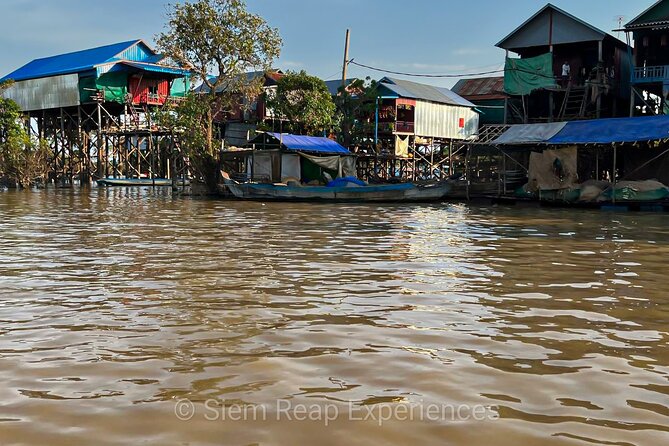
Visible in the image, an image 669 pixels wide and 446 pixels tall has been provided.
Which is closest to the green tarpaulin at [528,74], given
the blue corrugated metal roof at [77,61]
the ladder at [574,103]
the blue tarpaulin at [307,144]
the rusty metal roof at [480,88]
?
the ladder at [574,103]

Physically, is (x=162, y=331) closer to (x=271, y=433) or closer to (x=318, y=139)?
(x=271, y=433)

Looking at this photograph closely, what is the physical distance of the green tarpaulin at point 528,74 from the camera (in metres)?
26.0

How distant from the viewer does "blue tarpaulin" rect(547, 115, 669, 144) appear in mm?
18969

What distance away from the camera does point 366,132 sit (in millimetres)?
33250

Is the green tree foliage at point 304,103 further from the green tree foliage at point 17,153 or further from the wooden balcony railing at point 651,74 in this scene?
the wooden balcony railing at point 651,74

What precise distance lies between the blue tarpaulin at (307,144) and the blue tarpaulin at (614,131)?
9993 millimetres

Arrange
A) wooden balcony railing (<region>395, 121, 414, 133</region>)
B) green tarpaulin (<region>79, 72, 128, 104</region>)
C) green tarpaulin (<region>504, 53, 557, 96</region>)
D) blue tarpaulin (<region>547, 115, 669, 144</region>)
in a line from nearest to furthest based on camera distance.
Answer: blue tarpaulin (<region>547, 115, 669, 144</region>) < green tarpaulin (<region>504, 53, 557, 96</region>) < wooden balcony railing (<region>395, 121, 414, 133</region>) < green tarpaulin (<region>79, 72, 128, 104</region>)

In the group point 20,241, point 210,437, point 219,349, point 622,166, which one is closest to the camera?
point 210,437

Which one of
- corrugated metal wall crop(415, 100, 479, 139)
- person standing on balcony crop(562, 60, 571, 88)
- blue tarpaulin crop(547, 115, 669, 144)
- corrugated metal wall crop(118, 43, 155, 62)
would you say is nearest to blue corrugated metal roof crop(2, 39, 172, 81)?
corrugated metal wall crop(118, 43, 155, 62)

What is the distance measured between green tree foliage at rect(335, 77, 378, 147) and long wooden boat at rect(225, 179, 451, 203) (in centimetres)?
911

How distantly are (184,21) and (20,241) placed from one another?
18.4 meters

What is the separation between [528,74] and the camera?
26.5 metres

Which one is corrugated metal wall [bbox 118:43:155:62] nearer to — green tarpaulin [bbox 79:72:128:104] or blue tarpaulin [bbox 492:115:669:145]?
green tarpaulin [bbox 79:72:128:104]

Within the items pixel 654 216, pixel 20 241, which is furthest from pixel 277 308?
pixel 654 216
